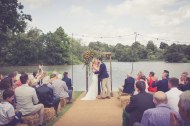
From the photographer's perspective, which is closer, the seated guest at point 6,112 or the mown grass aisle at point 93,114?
the seated guest at point 6,112

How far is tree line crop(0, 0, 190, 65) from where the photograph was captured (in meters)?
30.1

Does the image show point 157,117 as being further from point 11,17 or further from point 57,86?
point 11,17

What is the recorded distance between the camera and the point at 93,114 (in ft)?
35.9

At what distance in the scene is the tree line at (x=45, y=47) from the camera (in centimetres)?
3006

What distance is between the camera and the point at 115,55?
38750mm

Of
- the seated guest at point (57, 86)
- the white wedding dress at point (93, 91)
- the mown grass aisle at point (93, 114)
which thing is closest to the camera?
the mown grass aisle at point (93, 114)

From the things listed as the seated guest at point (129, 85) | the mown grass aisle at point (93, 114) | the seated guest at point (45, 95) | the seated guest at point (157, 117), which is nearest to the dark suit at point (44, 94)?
the seated guest at point (45, 95)

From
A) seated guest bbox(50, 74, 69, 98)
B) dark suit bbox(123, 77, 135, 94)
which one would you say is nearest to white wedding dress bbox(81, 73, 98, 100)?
dark suit bbox(123, 77, 135, 94)

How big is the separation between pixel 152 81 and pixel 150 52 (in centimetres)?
2970

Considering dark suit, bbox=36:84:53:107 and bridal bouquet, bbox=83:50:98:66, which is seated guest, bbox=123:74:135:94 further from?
bridal bouquet, bbox=83:50:98:66

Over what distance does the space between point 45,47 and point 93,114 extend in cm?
5631

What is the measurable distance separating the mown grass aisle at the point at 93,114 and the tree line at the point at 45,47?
5083mm

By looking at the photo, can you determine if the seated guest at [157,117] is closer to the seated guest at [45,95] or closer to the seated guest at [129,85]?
the seated guest at [45,95]

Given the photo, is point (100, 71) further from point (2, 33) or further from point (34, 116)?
point (2, 33)
